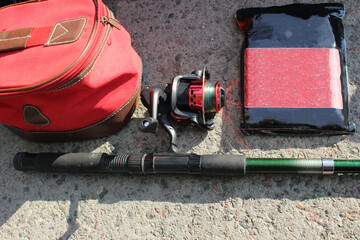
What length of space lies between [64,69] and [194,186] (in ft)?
2.16

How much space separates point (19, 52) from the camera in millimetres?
1290

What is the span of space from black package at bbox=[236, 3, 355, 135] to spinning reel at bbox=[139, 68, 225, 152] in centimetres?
16

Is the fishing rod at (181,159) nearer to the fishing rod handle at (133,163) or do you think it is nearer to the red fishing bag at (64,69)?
the fishing rod handle at (133,163)

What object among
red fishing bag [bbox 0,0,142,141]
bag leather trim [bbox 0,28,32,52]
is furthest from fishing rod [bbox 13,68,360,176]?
bag leather trim [bbox 0,28,32,52]

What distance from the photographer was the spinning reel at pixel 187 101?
1.35m

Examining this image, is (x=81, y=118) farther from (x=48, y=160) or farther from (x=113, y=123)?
(x=48, y=160)

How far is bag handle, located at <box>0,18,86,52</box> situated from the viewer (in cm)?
127

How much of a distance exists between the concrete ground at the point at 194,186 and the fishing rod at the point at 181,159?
0.09 metres

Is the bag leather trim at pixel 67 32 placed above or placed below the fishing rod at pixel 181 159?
above

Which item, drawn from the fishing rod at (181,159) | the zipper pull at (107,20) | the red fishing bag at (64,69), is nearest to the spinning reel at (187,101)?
the fishing rod at (181,159)

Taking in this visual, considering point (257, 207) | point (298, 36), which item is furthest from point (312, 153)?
point (298, 36)

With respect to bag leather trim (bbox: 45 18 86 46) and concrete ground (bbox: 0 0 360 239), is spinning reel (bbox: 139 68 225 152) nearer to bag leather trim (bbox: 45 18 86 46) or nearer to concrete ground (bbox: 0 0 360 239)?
concrete ground (bbox: 0 0 360 239)

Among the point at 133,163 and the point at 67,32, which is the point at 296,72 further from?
the point at 67,32

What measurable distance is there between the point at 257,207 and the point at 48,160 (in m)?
0.85
